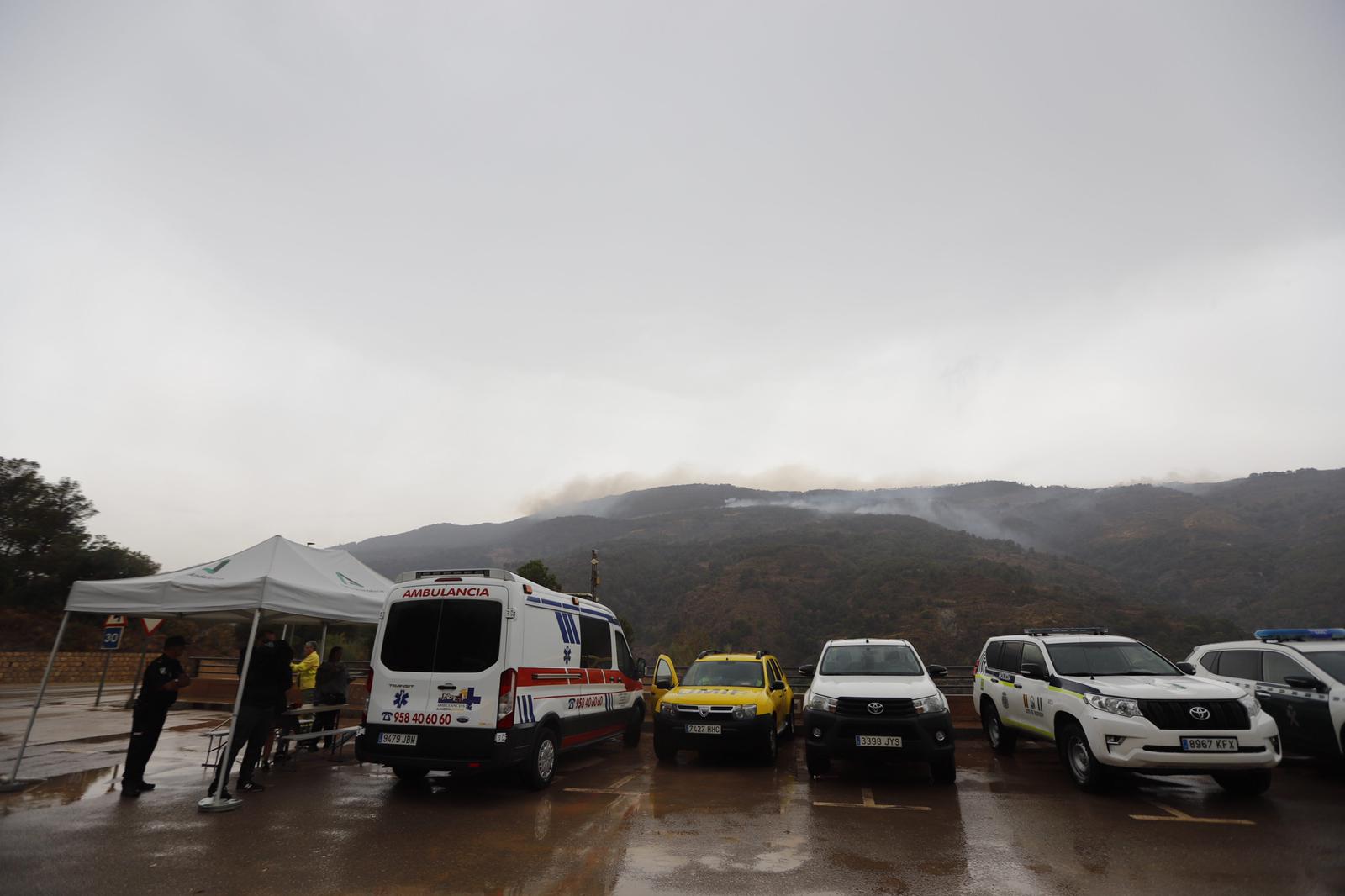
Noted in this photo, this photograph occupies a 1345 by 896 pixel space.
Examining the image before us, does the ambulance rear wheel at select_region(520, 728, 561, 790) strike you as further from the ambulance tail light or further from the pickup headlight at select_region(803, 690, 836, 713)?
the pickup headlight at select_region(803, 690, 836, 713)

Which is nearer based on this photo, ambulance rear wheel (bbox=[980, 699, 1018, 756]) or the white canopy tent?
the white canopy tent

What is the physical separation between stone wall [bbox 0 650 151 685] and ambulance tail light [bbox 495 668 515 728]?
3151cm

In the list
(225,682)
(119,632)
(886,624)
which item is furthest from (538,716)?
(886,624)

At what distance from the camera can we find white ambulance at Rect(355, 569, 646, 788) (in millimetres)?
7762

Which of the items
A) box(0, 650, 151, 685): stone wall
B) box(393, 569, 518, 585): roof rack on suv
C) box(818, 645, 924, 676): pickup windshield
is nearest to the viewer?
box(393, 569, 518, 585): roof rack on suv

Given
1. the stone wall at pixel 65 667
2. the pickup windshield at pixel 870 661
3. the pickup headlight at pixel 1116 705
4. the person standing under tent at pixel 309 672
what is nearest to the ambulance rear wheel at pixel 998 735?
the pickup windshield at pixel 870 661

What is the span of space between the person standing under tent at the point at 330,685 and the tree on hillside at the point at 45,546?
122 ft

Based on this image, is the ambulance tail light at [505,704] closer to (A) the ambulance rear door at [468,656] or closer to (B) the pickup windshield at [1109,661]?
(A) the ambulance rear door at [468,656]

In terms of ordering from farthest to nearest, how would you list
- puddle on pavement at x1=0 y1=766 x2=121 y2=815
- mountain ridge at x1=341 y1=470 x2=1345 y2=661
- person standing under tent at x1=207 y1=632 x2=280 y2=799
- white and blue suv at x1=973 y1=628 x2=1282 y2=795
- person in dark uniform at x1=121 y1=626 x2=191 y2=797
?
mountain ridge at x1=341 y1=470 x2=1345 y2=661 < person standing under tent at x1=207 y1=632 x2=280 y2=799 < person in dark uniform at x1=121 y1=626 x2=191 y2=797 < puddle on pavement at x1=0 y1=766 x2=121 y2=815 < white and blue suv at x1=973 y1=628 x2=1282 y2=795

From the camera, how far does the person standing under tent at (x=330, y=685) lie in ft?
37.2

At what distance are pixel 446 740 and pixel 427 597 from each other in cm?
169

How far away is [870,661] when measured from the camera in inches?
411

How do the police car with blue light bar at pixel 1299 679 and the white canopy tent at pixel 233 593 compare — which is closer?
the white canopy tent at pixel 233 593

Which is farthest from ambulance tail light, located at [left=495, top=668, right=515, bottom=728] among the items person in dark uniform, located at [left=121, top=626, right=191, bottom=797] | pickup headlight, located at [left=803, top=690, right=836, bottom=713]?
pickup headlight, located at [left=803, top=690, right=836, bottom=713]
